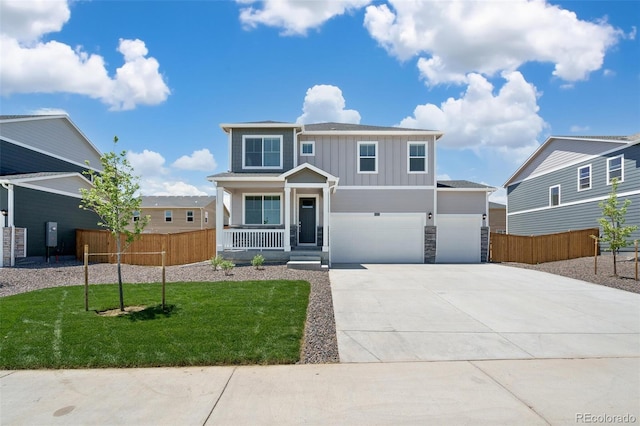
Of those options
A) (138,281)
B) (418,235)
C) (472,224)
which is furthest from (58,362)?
(472,224)

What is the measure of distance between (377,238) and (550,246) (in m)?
8.13

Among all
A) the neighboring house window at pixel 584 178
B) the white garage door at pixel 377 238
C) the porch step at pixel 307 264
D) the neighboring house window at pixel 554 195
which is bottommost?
the porch step at pixel 307 264

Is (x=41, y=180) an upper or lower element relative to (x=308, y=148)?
lower

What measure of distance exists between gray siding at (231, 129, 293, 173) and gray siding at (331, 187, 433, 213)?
2670 millimetres

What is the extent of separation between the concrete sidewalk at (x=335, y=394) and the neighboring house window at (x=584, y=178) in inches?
661

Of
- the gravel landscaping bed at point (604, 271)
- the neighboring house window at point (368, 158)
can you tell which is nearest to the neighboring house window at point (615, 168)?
the gravel landscaping bed at point (604, 271)

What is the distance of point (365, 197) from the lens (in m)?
17.0

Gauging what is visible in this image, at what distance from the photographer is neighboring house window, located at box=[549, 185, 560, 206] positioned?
20953 mm

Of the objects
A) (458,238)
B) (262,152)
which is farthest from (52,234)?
(458,238)

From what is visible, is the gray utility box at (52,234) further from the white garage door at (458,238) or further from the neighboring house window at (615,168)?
the neighboring house window at (615,168)

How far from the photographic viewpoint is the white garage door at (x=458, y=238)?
17312 mm

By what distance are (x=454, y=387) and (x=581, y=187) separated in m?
19.3

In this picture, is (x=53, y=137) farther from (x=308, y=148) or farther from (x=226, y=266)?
(x=226, y=266)

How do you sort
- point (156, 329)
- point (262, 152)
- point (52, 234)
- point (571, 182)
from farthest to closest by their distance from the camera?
point (571, 182) → point (262, 152) → point (52, 234) → point (156, 329)
